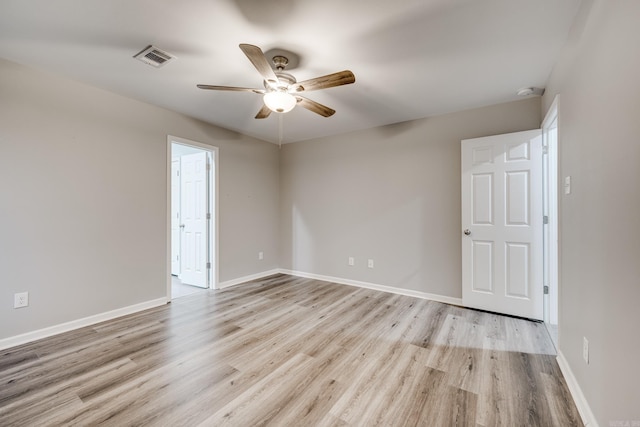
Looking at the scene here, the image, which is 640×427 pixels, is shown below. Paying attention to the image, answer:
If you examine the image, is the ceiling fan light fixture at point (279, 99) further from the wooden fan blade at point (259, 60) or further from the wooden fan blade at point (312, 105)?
the wooden fan blade at point (312, 105)

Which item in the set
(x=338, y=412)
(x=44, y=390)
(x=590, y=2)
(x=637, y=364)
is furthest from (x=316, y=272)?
(x=590, y=2)

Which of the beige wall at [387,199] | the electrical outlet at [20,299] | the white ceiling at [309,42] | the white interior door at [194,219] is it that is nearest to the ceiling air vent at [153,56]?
the white ceiling at [309,42]

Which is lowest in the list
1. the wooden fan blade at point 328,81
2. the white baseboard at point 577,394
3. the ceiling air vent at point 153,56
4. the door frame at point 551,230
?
the white baseboard at point 577,394

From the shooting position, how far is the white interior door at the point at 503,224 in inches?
111

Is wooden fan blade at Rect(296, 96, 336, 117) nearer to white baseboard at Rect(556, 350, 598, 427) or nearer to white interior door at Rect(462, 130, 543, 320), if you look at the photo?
white interior door at Rect(462, 130, 543, 320)

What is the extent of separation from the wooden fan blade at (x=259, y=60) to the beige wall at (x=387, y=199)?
231 cm

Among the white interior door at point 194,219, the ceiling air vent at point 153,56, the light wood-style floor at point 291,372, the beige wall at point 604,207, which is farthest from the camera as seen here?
the white interior door at point 194,219

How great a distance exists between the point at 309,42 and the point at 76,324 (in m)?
3.39

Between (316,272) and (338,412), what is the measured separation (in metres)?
3.08

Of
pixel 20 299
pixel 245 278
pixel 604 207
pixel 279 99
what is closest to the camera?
pixel 604 207

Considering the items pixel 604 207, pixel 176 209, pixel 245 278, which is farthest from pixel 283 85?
pixel 176 209

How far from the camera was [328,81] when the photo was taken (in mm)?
2010

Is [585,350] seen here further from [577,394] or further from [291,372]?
[291,372]

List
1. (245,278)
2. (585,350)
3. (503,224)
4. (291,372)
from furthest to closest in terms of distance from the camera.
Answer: (245,278) < (503,224) < (291,372) < (585,350)
